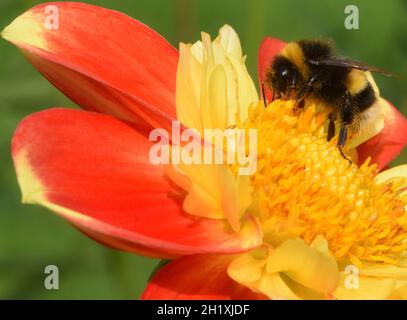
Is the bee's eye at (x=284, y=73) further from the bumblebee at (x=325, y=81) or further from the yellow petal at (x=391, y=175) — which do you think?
the yellow petal at (x=391, y=175)

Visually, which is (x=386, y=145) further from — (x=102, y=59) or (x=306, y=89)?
(x=102, y=59)

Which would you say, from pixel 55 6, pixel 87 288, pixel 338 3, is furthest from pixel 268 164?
pixel 338 3

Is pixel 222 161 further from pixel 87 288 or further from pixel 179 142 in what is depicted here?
pixel 87 288

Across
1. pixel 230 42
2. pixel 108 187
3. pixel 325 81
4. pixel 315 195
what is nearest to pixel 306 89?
pixel 325 81

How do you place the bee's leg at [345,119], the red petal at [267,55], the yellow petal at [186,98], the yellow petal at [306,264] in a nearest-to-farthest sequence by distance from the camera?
1. the yellow petal at [306,264]
2. the yellow petal at [186,98]
3. the bee's leg at [345,119]
4. the red petal at [267,55]

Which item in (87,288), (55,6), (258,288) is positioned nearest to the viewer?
(258,288)

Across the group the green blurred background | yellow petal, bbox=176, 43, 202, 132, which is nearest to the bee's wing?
yellow petal, bbox=176, 43, 202, 132

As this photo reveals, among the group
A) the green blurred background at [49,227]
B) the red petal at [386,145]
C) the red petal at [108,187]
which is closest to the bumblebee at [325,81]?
the red petal at [386,145]
